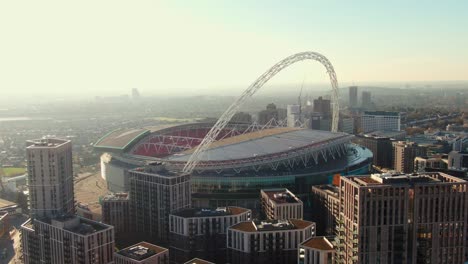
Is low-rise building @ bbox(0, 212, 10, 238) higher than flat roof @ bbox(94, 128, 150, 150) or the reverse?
the reverse

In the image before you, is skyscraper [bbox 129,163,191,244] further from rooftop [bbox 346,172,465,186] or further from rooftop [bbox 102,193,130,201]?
rooftop [bbox 346,172,465,186]

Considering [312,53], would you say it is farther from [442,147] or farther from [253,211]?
[442,147]

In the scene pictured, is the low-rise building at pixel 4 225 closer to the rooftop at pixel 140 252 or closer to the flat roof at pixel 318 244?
the rooftop at pixel 140 252

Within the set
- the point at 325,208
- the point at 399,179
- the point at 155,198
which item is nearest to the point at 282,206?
the point at 325,208

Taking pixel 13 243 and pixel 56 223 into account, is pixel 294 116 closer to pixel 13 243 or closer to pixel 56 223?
pixel 13 243

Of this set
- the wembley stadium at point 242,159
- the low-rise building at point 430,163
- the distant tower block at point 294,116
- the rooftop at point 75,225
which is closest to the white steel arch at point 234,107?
the wembley stadium at point 242,159

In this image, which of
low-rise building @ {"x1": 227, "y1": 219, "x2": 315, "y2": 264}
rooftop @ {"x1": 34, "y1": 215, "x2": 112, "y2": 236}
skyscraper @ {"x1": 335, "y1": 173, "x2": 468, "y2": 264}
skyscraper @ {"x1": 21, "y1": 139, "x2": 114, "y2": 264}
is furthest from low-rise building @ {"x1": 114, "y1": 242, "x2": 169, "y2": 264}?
skyscraper @ {"x1": 335, "y1": 173, "x2": 468, "y2": 264}
